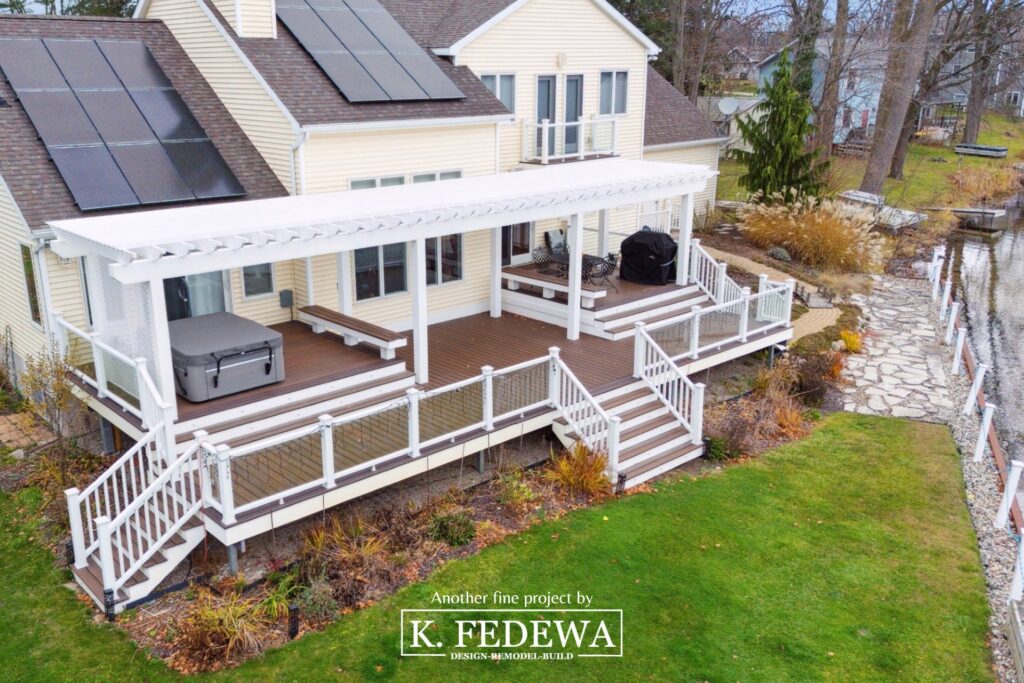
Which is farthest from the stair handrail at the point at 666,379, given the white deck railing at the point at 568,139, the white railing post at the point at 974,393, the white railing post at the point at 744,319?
the white deck railing at the point at 568,139

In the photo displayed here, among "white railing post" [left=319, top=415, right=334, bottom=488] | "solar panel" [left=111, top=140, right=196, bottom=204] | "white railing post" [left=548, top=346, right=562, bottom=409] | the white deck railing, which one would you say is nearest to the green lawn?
"white railing post" [left=319, top=415, right=334, bottom=488]

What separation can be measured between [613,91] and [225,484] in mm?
14667

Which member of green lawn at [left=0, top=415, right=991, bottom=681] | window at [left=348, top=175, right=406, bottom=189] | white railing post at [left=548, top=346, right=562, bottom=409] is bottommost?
green lawn at [left=0, top=415, right=991, bottom=681]

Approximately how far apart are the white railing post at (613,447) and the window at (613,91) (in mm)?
10855

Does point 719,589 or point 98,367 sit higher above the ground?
point 98,367

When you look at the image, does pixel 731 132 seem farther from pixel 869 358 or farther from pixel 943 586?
pixel 943 586

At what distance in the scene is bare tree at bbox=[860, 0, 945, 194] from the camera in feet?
98.6

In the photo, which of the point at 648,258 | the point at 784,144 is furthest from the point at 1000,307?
the point at 648,258

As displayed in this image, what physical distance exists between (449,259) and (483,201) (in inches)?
136

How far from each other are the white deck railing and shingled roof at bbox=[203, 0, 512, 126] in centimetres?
226

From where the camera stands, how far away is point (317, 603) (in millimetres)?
9516

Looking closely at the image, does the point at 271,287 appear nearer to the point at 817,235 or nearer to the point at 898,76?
the point at 817,235

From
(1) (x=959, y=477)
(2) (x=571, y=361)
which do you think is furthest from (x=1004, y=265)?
(2) (x=571, y=361)

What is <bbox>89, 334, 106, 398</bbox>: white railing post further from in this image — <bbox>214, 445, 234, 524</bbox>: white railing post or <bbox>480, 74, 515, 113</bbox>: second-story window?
<bbox>480, 74, 515, 113</bbox>: second-story window
